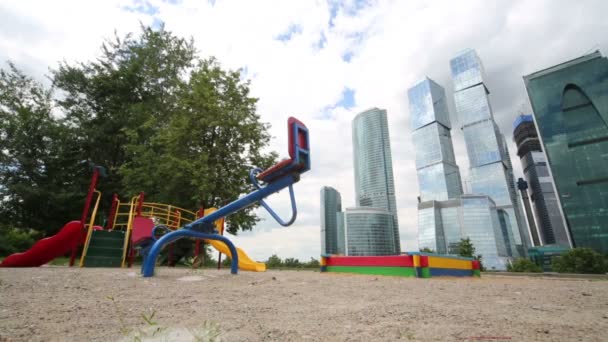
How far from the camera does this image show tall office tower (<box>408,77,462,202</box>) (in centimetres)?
12625

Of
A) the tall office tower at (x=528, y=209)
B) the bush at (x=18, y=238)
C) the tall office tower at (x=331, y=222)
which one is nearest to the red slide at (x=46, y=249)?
the bush at (x=18, y=238)

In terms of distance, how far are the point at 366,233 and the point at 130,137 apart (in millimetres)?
108562

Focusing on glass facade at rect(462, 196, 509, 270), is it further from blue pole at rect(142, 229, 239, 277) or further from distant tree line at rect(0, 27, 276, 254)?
blue pole at rect(142, 229, 239, 277)

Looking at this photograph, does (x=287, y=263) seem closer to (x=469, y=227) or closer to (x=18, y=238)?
(x=18, y=238)

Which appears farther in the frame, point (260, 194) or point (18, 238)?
point (18, 238)

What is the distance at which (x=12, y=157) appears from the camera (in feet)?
55.3

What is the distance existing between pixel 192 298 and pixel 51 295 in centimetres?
147

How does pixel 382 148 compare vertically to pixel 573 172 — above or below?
above

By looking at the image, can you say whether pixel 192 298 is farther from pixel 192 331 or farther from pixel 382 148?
pixel 382 148

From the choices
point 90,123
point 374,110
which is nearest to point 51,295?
point 90,123

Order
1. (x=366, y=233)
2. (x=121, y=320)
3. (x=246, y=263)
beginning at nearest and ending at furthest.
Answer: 1. (x=121, y=320)
2. (x=246, y=263)
3. (x=366, y=233)

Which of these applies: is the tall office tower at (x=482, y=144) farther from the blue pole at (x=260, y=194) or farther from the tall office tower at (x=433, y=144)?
the blue pole at (x=260, y=194)

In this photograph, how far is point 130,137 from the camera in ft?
51.4

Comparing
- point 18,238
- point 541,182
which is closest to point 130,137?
point 18,238
